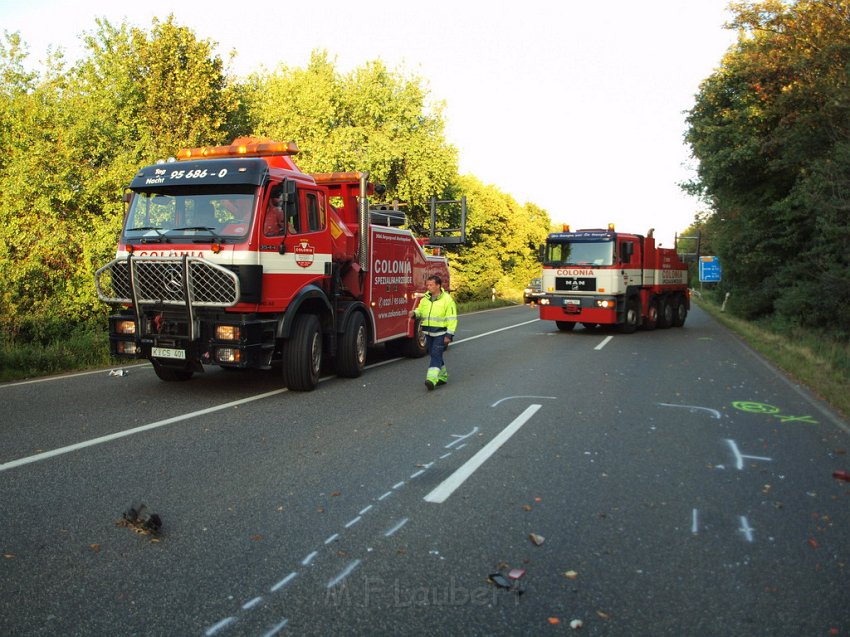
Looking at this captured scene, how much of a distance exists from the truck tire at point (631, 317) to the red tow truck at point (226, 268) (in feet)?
39.8

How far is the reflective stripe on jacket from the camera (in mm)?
10117

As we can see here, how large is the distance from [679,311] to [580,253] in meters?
7.10

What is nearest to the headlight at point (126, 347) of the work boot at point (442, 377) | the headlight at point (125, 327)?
the headlight at point (125, 327)

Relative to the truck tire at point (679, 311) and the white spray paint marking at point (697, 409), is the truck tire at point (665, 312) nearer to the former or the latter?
the truck tire at point (679, 311)

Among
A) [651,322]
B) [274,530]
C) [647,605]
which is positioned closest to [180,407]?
[274,530]

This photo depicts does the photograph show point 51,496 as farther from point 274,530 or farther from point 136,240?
point 136,240

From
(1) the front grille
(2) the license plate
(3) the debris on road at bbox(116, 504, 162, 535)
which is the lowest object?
(3) the debris on road at bbox(116, 504, 162, 535)

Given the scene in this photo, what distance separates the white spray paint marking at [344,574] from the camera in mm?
3552

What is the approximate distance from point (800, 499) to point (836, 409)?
179 inches

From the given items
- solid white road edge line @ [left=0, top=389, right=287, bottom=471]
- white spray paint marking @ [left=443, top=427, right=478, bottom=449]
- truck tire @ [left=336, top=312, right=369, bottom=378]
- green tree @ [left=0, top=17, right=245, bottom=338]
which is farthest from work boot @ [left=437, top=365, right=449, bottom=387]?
green tree @ [left=0, top=17, right=245, bottom=338]

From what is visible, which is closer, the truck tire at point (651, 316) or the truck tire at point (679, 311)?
the truck tire at point (651, 316)

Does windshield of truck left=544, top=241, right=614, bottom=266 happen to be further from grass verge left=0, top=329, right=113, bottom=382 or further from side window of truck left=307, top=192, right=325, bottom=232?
grass verge left=0, top=329, right=113, bottom=382

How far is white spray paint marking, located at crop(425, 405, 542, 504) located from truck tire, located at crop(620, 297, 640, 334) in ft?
42.6

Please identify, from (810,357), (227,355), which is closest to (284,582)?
(227,355)
